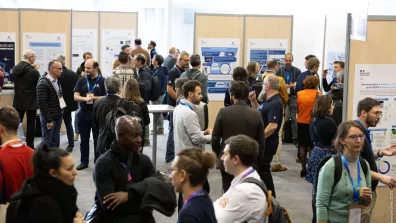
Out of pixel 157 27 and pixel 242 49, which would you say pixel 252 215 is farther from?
pixel 157 27

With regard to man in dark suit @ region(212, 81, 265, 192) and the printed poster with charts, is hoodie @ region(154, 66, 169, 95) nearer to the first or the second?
man in dark suit @ region(212, 81, 265, 192)

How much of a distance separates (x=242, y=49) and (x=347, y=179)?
263 inches

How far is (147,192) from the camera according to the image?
366cm

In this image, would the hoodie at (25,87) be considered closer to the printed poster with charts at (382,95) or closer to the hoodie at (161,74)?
the hoodie at (161,74)

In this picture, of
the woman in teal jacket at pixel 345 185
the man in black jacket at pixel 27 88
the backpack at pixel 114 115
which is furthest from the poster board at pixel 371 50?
the man in black jacket at pixel 27 88

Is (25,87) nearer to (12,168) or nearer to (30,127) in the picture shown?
(30,127)

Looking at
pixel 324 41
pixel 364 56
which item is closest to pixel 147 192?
pixel 364 56

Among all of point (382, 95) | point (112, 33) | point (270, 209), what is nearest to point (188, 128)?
point (382, 95)

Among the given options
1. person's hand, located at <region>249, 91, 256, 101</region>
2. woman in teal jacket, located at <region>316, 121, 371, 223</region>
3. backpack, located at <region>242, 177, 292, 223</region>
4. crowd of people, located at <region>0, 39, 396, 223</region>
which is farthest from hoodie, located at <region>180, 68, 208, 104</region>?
backpack, located at <region>242, 177, 292, 223</region>

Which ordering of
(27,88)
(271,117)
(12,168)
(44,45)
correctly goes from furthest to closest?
1. (44,45)
2. (27,88)
3. (271,117)
4. (12,168)

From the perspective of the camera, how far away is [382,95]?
5629 mm

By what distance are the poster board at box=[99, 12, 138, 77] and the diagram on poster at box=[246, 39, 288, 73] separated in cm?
245

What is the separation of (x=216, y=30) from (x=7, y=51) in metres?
3.52

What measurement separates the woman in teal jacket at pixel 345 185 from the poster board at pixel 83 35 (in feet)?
25.4
